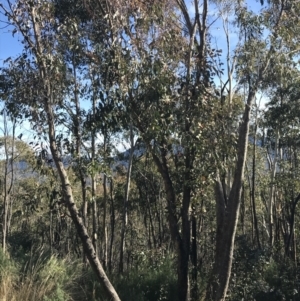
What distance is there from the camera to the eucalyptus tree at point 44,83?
6414 mm

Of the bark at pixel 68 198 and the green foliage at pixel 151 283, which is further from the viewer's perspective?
the green foliage at pixel 151 283

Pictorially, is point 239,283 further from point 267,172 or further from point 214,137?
point 267,172

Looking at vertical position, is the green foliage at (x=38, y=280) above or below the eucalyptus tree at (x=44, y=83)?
below

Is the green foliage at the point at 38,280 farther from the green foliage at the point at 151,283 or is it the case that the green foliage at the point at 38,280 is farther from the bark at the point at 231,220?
the bark at the point at 231,220

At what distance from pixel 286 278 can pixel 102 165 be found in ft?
15.4

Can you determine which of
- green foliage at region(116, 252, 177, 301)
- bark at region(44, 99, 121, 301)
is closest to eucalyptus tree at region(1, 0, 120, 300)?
bark at region(44, 99, 121, 301)

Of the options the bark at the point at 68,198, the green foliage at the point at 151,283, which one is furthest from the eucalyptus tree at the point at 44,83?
the green foliage at the point at 151,283

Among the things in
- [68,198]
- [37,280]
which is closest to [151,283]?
[37,280]

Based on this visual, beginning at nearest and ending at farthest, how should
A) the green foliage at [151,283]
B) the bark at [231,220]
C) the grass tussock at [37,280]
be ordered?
the grass tussock at [37,280] → the bark at [231,220] → the green foliage at [151,283]

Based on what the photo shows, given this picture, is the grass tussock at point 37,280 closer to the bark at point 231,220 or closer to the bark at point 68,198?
the bark at point 68,198

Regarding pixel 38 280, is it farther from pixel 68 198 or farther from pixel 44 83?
pixel 44 83

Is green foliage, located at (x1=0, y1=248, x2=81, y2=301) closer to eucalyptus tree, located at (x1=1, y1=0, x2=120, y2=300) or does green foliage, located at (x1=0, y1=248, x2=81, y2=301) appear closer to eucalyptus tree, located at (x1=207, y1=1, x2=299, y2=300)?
eucalyptus tree, located at (x1=1, y1=0, x2=120, y2=300)

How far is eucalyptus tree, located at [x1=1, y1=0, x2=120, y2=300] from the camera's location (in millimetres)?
6414

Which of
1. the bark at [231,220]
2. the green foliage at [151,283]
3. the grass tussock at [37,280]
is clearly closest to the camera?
the grass tussock at [37,280]
